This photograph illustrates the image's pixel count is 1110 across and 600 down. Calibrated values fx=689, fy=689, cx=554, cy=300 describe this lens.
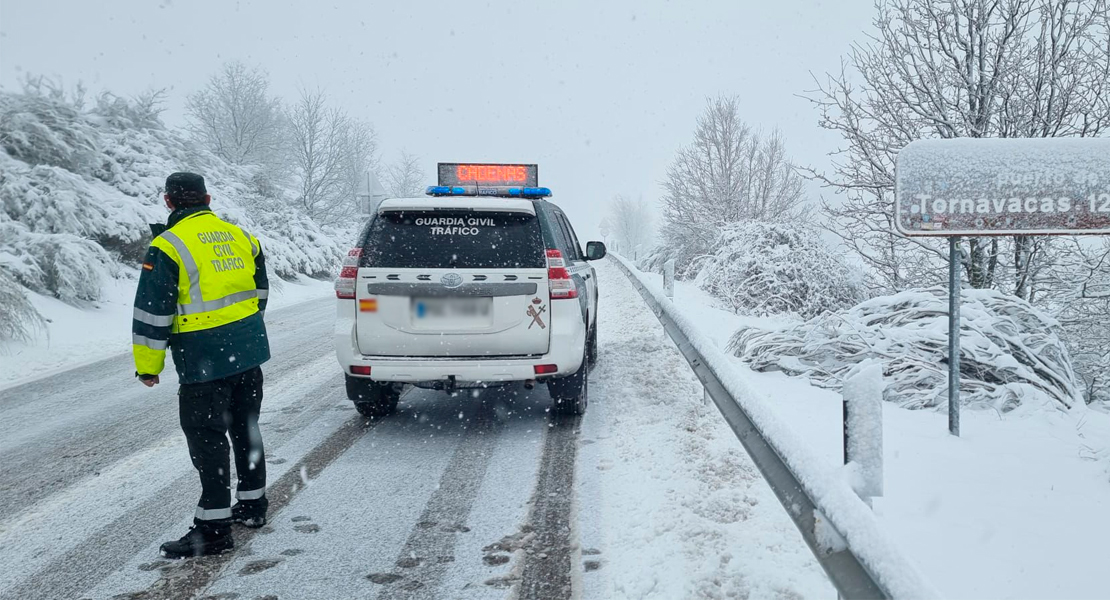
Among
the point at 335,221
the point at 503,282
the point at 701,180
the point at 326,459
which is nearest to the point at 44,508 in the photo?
the point at 326,459

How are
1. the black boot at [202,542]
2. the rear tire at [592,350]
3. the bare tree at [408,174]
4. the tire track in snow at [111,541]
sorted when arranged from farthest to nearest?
the bare tree at [408,174], the rear tire at [592,350], the black boot at [202,542], the tire track in snow at [111,541]

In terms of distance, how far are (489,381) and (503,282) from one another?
2.35 ft

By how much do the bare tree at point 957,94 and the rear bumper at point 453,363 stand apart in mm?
5697

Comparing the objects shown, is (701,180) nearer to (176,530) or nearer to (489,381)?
(489,381)

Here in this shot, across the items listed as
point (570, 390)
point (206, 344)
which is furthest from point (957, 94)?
point (206, 344)

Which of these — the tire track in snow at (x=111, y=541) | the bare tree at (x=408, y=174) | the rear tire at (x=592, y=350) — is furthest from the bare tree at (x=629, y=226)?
the tire track in snow at (x=111, y=541)

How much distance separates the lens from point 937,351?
5480 millimetres

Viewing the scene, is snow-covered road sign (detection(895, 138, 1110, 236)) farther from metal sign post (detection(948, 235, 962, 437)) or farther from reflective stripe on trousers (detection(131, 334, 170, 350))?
reflective stripe on trousers (detection(131, 334, 170, 350))

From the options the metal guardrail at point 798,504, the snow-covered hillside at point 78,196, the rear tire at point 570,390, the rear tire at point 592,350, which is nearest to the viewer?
the metal guardrail at point 798,504

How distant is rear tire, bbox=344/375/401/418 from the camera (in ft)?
17.6

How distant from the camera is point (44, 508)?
3832 mm

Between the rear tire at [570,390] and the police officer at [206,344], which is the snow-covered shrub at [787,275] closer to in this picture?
the rear tire at [570,390]

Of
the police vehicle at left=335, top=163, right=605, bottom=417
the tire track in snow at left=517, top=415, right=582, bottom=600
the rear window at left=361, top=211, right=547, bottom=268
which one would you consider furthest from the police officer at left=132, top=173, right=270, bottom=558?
the tire track in snow at left=517, top=415, right=582, bottom=600

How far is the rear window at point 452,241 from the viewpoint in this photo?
195 inches
